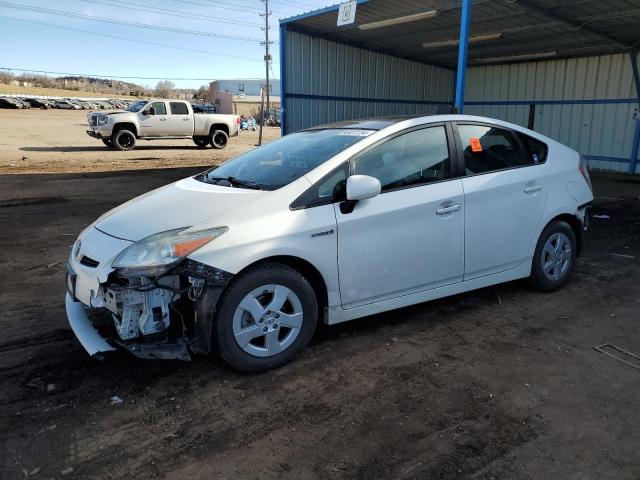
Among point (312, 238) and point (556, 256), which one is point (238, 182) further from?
point (556, 256)

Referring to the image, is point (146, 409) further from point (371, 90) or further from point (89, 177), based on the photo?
point (371, 90)

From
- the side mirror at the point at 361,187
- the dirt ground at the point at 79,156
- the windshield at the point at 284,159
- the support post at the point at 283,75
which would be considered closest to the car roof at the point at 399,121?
the windshield at the point at 284,159

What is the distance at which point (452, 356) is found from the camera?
3.49m

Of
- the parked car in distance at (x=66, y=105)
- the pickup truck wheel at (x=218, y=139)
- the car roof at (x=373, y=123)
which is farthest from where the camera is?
the parked car in distance at (x=66, y=105)

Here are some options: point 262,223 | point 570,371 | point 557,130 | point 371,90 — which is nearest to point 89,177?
point 371,90

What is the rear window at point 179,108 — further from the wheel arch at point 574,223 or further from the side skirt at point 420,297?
the side skirt at point 420,297

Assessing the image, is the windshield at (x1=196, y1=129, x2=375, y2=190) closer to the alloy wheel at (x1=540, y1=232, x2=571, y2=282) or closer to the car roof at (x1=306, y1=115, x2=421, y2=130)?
the car roof at (x1=306, y1=115, x2=421, y2=130)

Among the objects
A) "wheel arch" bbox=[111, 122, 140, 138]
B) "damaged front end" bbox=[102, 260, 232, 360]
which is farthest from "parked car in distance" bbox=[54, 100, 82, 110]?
"damaged front end" bbox=[102, 260, 232, 360]

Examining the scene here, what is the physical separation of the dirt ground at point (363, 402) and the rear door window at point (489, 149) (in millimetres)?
1182

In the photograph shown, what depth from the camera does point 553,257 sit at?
4.65m

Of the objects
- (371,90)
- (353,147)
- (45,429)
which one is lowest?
(45,429)

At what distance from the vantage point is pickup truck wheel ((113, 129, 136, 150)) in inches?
793

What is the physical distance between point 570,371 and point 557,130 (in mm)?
16117

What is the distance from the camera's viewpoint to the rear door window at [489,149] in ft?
13.5
